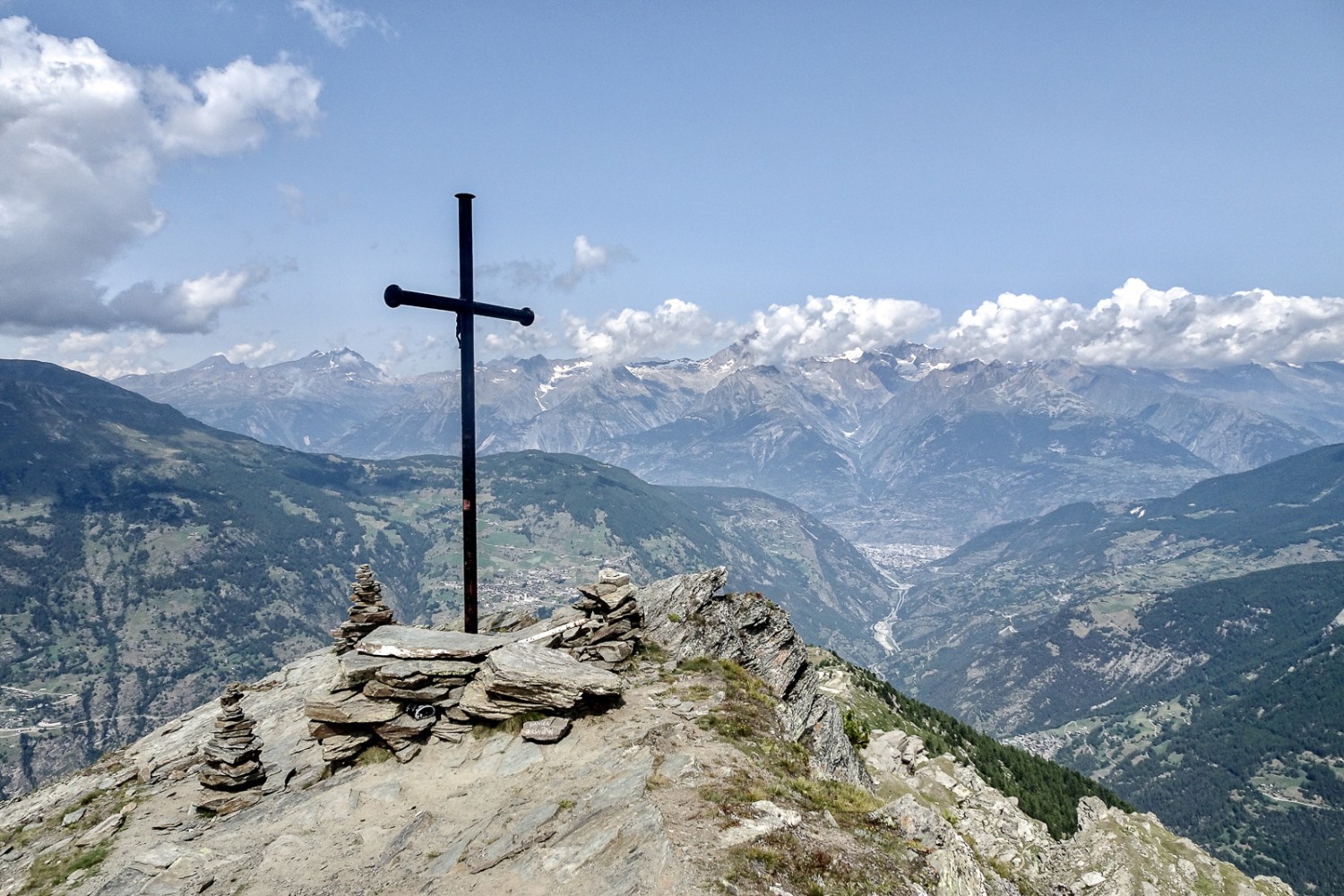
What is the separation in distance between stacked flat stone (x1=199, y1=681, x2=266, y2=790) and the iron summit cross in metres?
8.50

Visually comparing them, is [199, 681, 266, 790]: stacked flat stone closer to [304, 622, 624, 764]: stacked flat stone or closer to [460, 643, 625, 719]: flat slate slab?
[304, 622, 624, 764]: stacked flat stone

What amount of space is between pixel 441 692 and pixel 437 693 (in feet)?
0.40

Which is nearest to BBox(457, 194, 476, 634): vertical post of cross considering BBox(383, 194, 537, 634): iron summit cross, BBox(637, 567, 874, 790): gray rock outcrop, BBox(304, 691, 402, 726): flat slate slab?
BBox(383, 194, 537, 634): iron summit cross

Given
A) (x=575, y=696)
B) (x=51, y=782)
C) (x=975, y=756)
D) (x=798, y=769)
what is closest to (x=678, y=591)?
(x=575, y=696)

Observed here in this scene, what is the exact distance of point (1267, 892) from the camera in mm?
78500

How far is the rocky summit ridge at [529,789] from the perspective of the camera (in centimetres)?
1447

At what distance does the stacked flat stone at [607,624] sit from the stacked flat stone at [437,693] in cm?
283

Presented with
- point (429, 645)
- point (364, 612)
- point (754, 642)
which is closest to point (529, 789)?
point (429, 645)

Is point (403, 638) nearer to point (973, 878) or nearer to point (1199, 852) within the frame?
point (973, 878)

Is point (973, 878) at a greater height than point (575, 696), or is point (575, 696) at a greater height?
point (575, 696)

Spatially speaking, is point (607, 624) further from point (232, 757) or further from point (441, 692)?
point (232, 757)

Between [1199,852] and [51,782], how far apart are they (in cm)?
11677

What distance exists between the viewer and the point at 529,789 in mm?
18828

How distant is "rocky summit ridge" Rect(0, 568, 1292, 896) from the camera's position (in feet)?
47.5
